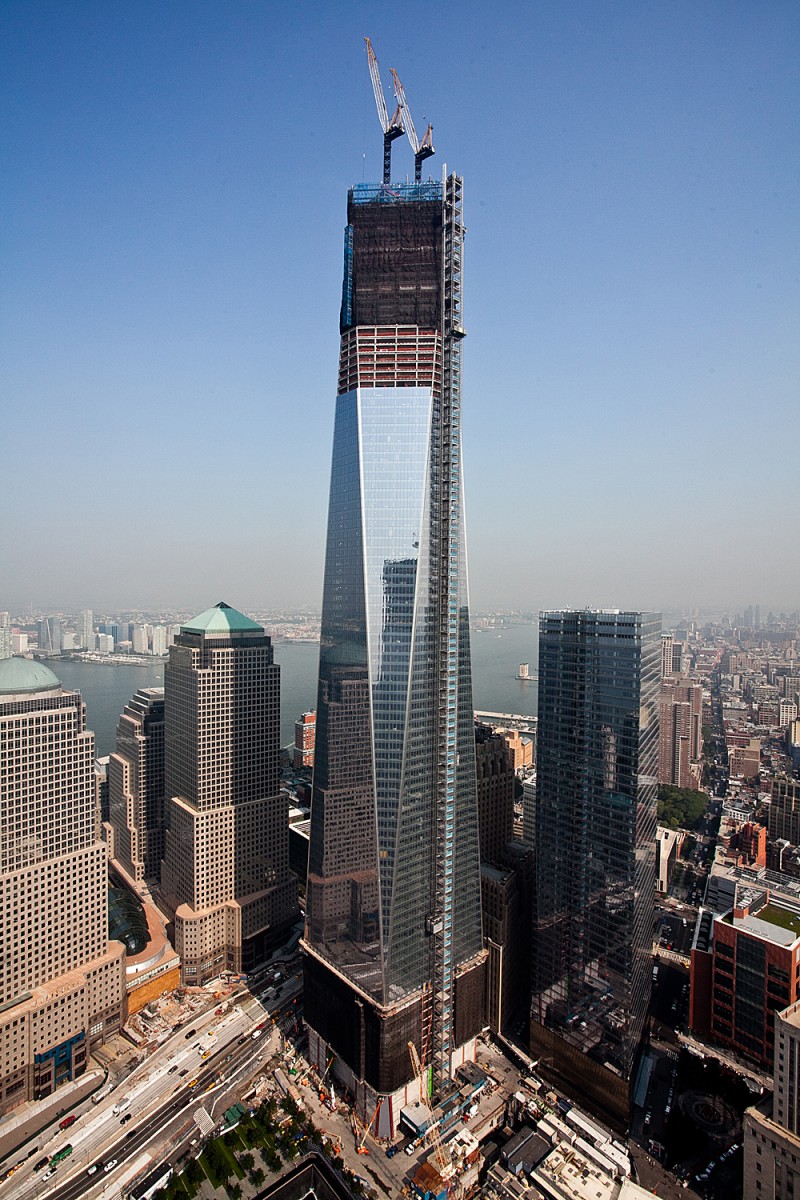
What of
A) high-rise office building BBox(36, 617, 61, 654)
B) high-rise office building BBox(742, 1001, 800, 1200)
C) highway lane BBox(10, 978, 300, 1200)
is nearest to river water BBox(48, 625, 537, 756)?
high-rise office building BBox(36, 617, 61, 654)

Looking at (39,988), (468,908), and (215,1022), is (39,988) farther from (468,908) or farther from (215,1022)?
(468,908)

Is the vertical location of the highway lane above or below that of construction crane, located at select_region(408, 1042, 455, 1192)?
→ below

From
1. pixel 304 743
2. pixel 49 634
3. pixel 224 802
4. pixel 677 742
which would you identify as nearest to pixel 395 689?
pixel 224 802

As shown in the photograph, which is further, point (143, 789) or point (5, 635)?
point (143, 789)

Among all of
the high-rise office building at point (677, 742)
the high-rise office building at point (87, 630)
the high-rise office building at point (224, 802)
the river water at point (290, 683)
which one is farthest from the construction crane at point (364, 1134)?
the high-rise office building at point (87, 630)

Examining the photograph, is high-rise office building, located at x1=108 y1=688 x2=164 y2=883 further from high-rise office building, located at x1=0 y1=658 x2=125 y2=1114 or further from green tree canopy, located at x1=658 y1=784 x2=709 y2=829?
green tree canopy, located at x1=658 y1=784 x2=709 y2=829

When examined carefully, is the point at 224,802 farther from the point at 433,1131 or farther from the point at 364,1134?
the point at 433,1131

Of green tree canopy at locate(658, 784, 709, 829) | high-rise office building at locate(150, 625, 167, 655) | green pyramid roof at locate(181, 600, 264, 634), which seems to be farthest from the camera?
high-rise office building at locate(150, 625, 167, 655)
